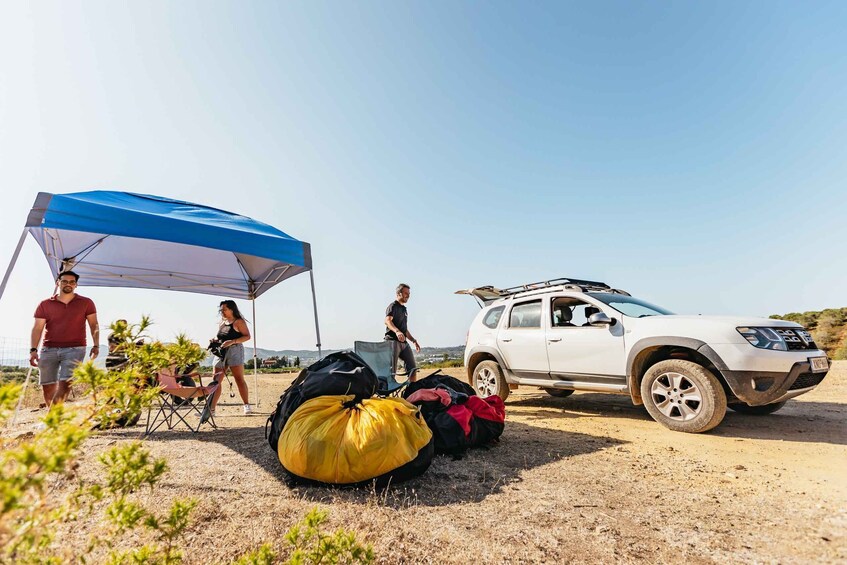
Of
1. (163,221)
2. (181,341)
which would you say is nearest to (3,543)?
(181,341)

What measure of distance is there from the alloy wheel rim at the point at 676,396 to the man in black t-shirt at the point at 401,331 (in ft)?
11.6

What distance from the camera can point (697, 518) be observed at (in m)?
2.49

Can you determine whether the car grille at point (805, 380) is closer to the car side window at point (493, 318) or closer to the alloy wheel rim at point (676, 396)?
the alloy wheel rim at point (676, 396)

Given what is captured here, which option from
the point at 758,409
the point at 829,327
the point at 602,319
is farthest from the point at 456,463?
the point at 829,327

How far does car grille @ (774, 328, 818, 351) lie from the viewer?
4309 mm

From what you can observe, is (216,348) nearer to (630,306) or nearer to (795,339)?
(630,306)

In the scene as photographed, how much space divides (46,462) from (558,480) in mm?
3211

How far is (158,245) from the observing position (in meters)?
7.29

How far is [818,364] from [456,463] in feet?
13.5

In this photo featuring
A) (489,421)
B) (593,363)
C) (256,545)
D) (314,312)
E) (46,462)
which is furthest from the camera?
(314,312)

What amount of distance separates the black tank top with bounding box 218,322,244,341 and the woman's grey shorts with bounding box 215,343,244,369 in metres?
0.14

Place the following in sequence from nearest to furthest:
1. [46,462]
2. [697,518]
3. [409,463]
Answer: [46,462] < [697,518] < [409,463]

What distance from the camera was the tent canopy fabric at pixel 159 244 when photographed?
4.47 meters

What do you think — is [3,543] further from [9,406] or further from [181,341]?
[181,341]
